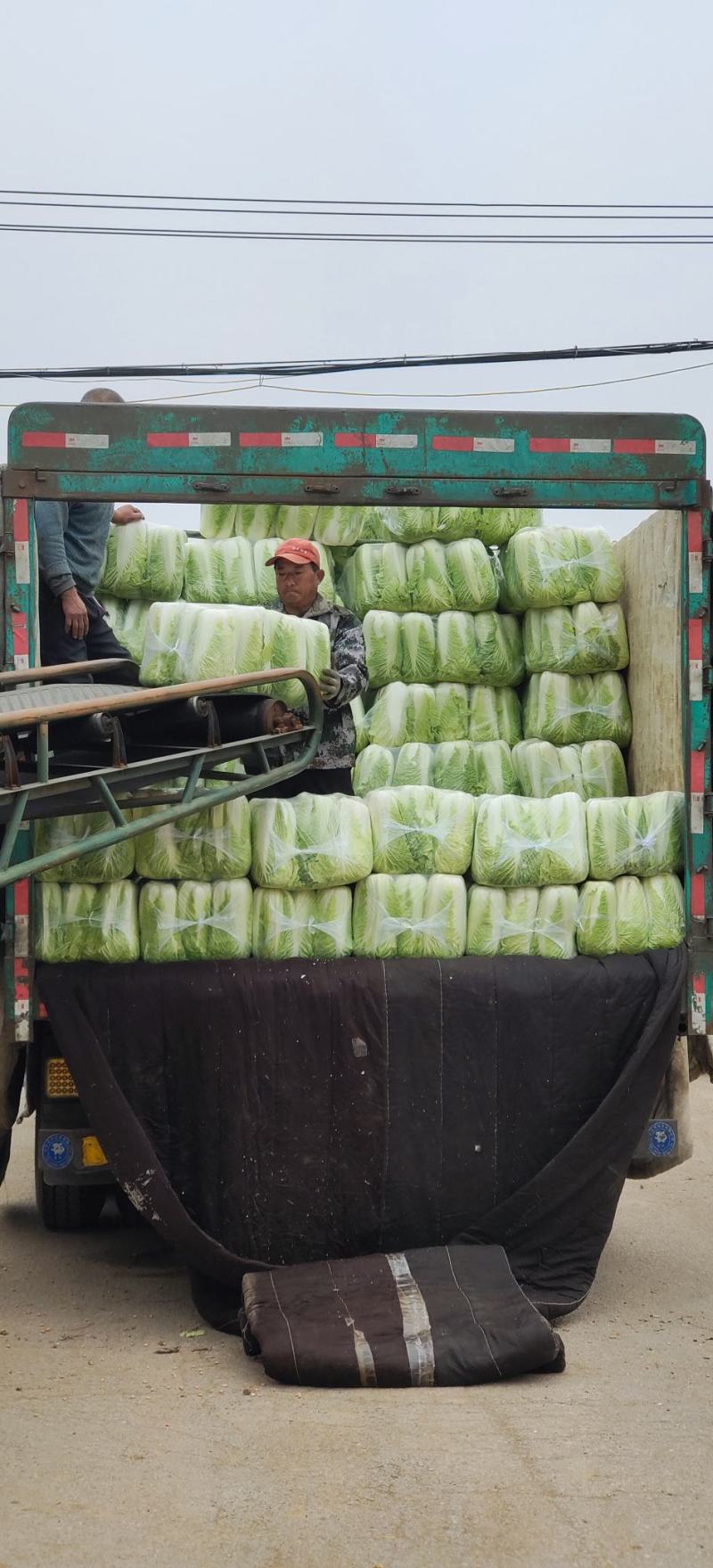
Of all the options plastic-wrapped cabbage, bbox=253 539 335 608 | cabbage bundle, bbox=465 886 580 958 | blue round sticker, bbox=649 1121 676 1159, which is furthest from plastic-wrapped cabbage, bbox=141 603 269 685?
blue round sticker, bbox=649 1121 676 1159

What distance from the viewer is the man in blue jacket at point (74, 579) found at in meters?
6.14

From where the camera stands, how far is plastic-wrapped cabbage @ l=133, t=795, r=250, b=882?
5730 millimetres

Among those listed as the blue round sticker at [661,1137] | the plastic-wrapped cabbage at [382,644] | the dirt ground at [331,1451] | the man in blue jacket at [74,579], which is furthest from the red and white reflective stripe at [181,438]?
the dirt ground at [331,1451]

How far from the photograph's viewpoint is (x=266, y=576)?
23.9 ft

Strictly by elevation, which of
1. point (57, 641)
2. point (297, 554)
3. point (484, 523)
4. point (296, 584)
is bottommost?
point (57, 641)

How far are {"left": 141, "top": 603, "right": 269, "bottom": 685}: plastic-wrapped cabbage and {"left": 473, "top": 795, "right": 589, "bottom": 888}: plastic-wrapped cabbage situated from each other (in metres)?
1.08

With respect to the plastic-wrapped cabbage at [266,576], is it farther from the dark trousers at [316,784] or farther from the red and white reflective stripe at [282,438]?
the red and white reflective stripe at [282,438]

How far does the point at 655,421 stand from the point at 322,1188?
3097mm

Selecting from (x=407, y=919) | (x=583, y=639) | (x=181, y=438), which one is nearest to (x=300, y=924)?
(x=407, y=919)

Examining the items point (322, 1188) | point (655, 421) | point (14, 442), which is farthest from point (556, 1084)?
point (14, 442)

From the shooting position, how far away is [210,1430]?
4418 millimetres

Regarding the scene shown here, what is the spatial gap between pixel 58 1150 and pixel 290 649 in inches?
80.3

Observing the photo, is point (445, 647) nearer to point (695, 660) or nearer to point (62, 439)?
point (695, 660)

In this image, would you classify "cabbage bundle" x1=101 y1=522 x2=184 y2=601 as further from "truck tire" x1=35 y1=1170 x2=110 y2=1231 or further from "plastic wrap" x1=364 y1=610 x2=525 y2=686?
"truck tire" x1=35 y1=1170 x2=110 y2=1231
